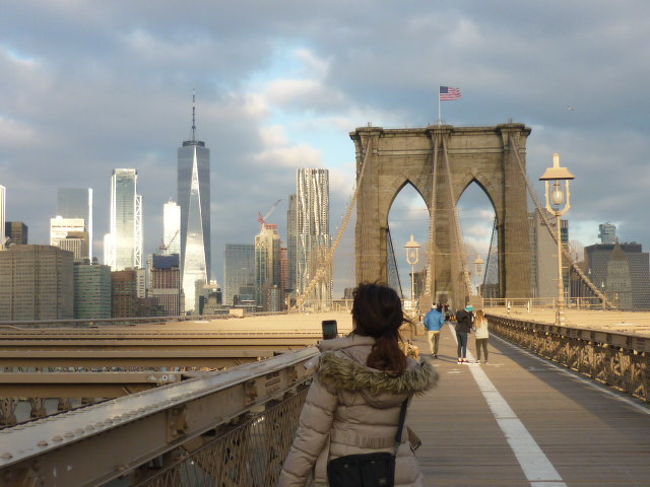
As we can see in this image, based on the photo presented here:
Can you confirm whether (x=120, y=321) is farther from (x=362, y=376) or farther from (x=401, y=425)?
(x=362, y=376)

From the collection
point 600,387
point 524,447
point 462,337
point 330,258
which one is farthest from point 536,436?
point 330,258

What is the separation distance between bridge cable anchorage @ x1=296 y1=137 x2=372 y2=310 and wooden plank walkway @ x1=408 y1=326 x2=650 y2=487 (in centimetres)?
5448

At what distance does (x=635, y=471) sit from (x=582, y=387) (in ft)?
25.3

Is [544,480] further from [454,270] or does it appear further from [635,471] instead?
[454,270]

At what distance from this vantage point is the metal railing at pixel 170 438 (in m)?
2.70

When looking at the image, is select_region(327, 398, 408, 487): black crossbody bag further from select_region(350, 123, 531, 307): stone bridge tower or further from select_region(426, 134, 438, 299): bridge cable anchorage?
select_region(426, 134, 438, 299): bridge cable anchorage

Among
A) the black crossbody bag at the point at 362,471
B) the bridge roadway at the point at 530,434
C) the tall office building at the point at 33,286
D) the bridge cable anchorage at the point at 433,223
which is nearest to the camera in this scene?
the black crossbody bag at the point at 362,471

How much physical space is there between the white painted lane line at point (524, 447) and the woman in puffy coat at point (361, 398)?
3993mm

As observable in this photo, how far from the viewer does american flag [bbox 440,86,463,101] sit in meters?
85.0

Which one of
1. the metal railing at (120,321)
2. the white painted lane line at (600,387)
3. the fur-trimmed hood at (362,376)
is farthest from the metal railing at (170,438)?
the metal railing at (120,321)

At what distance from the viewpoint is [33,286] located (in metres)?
183

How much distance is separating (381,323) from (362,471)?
62cm

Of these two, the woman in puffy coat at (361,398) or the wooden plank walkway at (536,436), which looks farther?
the wooden plank walkway at (536,436)

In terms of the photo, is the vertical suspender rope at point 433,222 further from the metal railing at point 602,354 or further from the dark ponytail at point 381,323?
the dark ponytail at point 381,323
